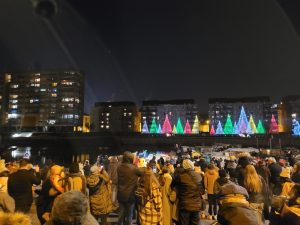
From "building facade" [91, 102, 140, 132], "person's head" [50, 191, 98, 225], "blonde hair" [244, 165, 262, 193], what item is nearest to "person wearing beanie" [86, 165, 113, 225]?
"blonde hair" [244, 165, 262, 193]

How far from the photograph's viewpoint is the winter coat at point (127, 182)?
8.02 m

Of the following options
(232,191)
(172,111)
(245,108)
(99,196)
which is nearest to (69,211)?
(232,191)

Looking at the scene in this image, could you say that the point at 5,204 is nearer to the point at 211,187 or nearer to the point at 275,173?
the point at 211,187

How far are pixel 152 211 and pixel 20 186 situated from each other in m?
3.09

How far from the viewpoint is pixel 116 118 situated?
521ft

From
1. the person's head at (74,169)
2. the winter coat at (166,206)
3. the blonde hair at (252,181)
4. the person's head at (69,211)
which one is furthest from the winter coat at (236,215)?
the person's head at (74,169)

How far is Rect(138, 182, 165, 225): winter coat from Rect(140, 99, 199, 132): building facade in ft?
484

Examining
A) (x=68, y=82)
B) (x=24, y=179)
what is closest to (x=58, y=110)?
(x=68, y=82)

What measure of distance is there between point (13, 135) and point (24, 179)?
105 m

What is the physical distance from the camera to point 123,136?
324ft

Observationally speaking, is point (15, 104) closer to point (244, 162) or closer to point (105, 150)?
point (105, 150)

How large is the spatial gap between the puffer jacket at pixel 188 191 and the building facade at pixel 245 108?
469ft

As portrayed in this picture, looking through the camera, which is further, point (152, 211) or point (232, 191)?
point (152, 211)

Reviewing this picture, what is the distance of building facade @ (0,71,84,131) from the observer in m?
145
